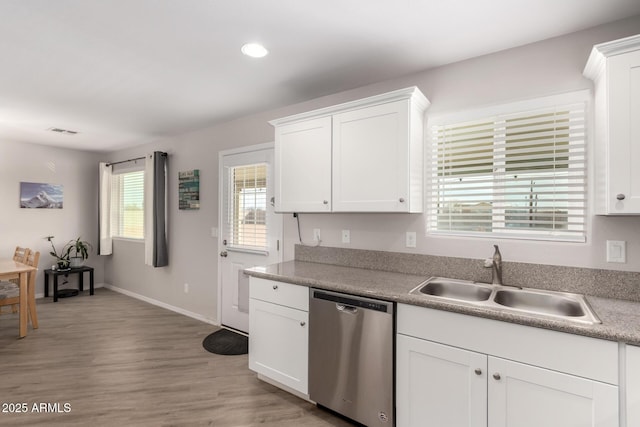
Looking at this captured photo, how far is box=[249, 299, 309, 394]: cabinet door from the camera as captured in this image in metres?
2.18

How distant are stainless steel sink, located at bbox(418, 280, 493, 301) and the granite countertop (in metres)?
0.09

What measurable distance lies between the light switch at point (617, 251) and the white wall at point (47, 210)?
666 centimetres

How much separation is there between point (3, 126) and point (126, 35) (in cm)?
331

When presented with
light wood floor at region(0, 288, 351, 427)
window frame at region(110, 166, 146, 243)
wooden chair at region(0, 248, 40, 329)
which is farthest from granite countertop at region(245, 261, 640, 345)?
window frame at region(110, 166, 146, 243)

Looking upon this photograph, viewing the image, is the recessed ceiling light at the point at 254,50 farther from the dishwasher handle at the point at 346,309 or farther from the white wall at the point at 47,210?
the white wall at the point at 47,210

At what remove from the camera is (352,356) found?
193 cm

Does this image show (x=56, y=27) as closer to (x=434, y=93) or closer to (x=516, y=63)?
(x=434, y=93)

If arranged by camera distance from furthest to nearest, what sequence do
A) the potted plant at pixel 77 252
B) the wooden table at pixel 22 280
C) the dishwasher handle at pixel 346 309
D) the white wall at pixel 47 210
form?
1. the potted plant at pixel 77 252
2. the white wall at pixel 47 210
3. the wooden table at pixel 22 280
4. the dishwasher handle at pixel 346 309

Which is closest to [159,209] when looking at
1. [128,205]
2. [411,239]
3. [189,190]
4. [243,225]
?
[189,190]

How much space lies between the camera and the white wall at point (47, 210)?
4.57 meters

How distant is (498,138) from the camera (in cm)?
208

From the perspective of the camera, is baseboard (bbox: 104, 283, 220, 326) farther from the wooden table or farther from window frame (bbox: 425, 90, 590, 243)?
window frame (bbox: 425, 90, 590, 243)

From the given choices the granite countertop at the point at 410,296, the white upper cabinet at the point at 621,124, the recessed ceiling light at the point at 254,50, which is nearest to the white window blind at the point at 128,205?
the granite countertop at the point at 410,296

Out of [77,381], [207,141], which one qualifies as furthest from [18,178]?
[77,381]
